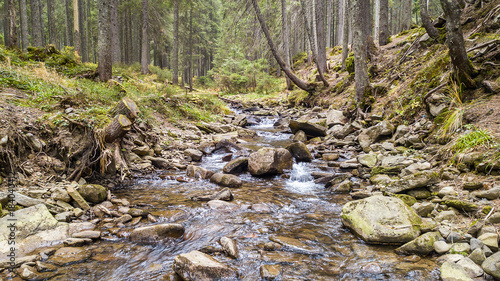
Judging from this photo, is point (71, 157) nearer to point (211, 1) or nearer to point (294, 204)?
point (294, 204)

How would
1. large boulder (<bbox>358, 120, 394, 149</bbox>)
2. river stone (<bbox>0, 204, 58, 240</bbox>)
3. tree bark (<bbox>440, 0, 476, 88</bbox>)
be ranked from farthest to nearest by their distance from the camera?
large boulder (<bbox>358, 120, 394, 149</bbox>)
tree bark (<bbox>440, 0, 476, 88</bbox>)
river stone (<bbox>0, 204, 58, 240</bbox>)

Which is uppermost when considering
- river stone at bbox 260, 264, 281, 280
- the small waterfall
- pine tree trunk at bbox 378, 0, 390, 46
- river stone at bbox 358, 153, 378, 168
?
pine tree trunk at bbox 378, 0, 390, 46

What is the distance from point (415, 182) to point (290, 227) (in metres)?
2.42

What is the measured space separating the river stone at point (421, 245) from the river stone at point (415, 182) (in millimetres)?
1309

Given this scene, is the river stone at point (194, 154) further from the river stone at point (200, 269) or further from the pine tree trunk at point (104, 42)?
the river stone at point (200, 269)

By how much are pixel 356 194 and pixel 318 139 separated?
517 cm

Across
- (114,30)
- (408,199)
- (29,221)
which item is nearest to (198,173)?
(29,221)

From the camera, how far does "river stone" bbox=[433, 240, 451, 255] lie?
3068 millimetres

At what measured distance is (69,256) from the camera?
3.23m

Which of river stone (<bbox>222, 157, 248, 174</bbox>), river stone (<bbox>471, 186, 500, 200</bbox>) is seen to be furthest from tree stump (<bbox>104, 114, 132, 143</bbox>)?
river stone (<bbox>471, 186, 500, 200</bbox>)

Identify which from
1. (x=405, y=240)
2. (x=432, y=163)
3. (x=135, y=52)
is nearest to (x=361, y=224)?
(x=405, y=240)

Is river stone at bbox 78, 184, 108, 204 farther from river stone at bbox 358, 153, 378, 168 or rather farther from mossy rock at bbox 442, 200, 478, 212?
river stone at bbox 358, 153, 378, 168

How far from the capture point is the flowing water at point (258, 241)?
119 inches

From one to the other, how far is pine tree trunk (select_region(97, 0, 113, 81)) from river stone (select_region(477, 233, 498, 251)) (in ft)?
37.8
